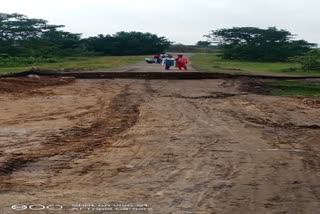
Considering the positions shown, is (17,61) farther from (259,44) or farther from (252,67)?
(259,44)

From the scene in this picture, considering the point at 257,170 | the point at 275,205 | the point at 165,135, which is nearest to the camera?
the point at 275,205

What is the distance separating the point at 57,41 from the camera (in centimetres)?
5850

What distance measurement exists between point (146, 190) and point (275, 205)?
54.8 inches

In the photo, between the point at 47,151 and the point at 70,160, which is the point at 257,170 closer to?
the point at 70,160

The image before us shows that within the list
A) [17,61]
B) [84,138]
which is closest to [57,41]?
[17,61]

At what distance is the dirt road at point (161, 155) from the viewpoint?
5.98 metres

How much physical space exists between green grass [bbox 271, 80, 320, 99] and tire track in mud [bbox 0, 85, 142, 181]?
6936 mm

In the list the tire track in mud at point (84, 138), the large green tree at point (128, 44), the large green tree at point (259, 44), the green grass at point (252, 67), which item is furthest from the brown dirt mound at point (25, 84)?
the large green tree at point (128, 44)

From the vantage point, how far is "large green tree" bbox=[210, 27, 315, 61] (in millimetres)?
51219

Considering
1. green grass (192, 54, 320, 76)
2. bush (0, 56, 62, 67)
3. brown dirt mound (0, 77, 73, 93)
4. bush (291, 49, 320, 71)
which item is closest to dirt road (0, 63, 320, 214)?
brown dirt mound (0, 77, 73, 93)

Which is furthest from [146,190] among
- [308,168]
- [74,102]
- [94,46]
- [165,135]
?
[94,46]

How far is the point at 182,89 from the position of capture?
21.2 metres

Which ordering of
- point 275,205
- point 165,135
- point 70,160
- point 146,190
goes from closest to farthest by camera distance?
point 275,205
point 146,190
point 70,160
point 165,135

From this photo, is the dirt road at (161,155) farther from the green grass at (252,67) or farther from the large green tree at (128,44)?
the large green tree at (128,44)
